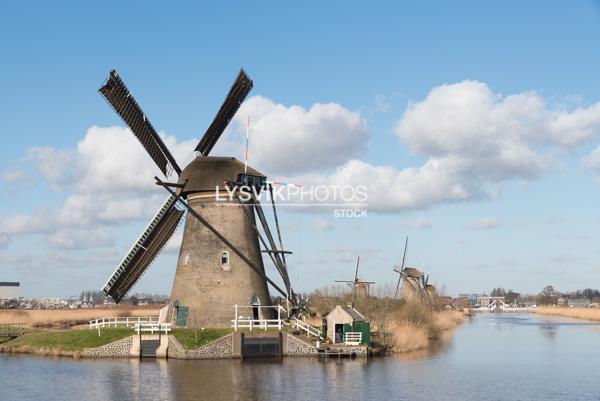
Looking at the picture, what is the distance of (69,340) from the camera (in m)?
31.6

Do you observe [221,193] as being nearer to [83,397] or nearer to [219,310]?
[219,310]

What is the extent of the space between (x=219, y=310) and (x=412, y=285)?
39.0 metres

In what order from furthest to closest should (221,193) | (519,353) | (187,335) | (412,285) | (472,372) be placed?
1. (412,285)
2. (519,353)
3. (221,193)
4. (187,335)
5. (472,372)

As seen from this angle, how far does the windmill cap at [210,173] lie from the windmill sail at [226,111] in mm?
1140

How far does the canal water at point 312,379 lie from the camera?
2031 cm

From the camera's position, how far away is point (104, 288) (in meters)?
31.1

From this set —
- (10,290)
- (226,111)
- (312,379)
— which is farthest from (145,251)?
(10,290)

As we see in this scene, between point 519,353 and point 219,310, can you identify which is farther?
point 519,353

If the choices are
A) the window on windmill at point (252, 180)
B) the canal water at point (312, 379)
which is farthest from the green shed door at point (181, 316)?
the window on windmill at point (252, 180)

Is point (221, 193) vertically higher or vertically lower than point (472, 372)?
higher

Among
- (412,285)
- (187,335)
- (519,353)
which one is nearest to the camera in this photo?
(187,335)

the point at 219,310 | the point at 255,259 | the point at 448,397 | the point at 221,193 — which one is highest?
the point at 221,193

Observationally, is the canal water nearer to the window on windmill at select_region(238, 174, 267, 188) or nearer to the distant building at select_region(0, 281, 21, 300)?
the window on windmill at select_region(238, 174, 267, 188)

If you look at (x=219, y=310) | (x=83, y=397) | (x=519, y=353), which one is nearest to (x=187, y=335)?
(x=219, y=310)
